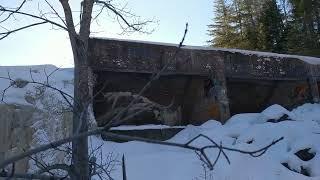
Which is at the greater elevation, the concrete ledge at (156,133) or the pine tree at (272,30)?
the pine tree at (272,30)

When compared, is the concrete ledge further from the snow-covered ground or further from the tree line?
the tree line

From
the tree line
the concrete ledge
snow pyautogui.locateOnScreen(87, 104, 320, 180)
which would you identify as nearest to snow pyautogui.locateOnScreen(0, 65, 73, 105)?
the concrete ledge

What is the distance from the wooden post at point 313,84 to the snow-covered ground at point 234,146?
238cm

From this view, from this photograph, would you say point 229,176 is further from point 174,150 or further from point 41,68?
point 41,68

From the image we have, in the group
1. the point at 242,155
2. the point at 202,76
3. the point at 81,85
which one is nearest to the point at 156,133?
the point at 202,76

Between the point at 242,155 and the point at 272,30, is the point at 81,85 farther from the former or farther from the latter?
the point at 272,30

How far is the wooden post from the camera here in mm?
19578

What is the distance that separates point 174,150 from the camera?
14.1 m

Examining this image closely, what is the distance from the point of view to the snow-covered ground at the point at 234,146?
475 inches

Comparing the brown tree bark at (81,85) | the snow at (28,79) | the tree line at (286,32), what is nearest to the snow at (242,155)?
the snow at (28,79)

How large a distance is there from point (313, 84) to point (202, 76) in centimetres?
461

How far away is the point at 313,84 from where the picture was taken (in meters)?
19.7

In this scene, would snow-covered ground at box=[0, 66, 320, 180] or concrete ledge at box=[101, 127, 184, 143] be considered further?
concrete ledge at box=[101, 127, 184, 143]

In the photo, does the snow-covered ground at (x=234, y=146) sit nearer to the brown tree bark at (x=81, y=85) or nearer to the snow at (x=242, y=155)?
the snow at (x=242, y=155)
